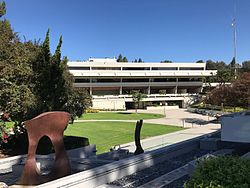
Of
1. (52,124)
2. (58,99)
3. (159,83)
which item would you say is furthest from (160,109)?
(52,124)

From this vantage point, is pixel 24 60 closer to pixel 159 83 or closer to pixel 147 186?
pixel 147 186

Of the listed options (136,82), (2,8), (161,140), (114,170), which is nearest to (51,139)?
(114,170)

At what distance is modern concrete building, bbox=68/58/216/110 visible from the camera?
70.6 metres

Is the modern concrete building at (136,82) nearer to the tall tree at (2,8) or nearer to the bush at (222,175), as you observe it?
the tall tree at (2,8)

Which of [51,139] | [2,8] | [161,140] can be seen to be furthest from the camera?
[161,140]

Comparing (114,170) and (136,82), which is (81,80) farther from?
(114,170)

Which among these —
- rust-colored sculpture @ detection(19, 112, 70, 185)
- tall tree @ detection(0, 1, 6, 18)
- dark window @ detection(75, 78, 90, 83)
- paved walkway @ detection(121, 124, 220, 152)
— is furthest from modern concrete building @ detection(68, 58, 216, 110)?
rust-colored sculpture @ detection(19, 112, 70, 185)

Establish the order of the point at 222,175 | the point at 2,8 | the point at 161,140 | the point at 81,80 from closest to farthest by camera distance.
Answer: the point at 222,175 → the point at 2,8 → the point at 161,140 → the point at 81,80

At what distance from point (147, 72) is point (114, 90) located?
363 inches

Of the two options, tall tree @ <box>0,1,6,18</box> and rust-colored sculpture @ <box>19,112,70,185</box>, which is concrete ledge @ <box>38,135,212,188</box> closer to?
rust-colored sculpture @ <box>19,112,70,185</box>

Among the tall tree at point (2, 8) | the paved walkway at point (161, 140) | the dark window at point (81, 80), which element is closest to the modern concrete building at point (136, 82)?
the dark window at point (81, 80)

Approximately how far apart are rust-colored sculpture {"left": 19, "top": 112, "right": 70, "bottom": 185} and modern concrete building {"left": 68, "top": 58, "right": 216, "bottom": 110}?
5829cm

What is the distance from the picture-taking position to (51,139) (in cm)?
912

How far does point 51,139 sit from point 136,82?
68.3 metres
